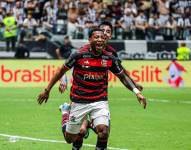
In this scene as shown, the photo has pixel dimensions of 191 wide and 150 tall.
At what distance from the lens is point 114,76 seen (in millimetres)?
31625

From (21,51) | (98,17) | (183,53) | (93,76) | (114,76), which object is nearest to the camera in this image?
(93,76)

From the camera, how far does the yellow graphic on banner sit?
31.0 meters

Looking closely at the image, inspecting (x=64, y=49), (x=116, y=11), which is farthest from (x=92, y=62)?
(x=116, y=11)

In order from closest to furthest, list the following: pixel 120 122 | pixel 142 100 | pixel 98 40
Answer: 1. pixel 142 100
2. pixel 98 40
3. pixel 120 122

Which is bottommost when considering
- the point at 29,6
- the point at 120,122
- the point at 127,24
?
the point at 120,122

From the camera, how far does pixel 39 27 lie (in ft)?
114

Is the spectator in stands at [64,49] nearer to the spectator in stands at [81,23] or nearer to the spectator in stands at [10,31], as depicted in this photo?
the spectator in stands at [81,23]

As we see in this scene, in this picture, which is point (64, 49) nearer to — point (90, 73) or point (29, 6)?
point (29, 6)

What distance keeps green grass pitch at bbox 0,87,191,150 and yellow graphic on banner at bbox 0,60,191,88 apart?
7.02 feet

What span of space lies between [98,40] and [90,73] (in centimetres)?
58

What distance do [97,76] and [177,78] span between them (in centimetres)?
2177

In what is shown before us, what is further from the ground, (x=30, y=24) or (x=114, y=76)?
(x=30, y=24)

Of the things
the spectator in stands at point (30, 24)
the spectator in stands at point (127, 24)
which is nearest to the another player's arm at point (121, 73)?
the spectator in stands at point (30, 24)

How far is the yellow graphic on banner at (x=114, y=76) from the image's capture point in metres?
31.0
